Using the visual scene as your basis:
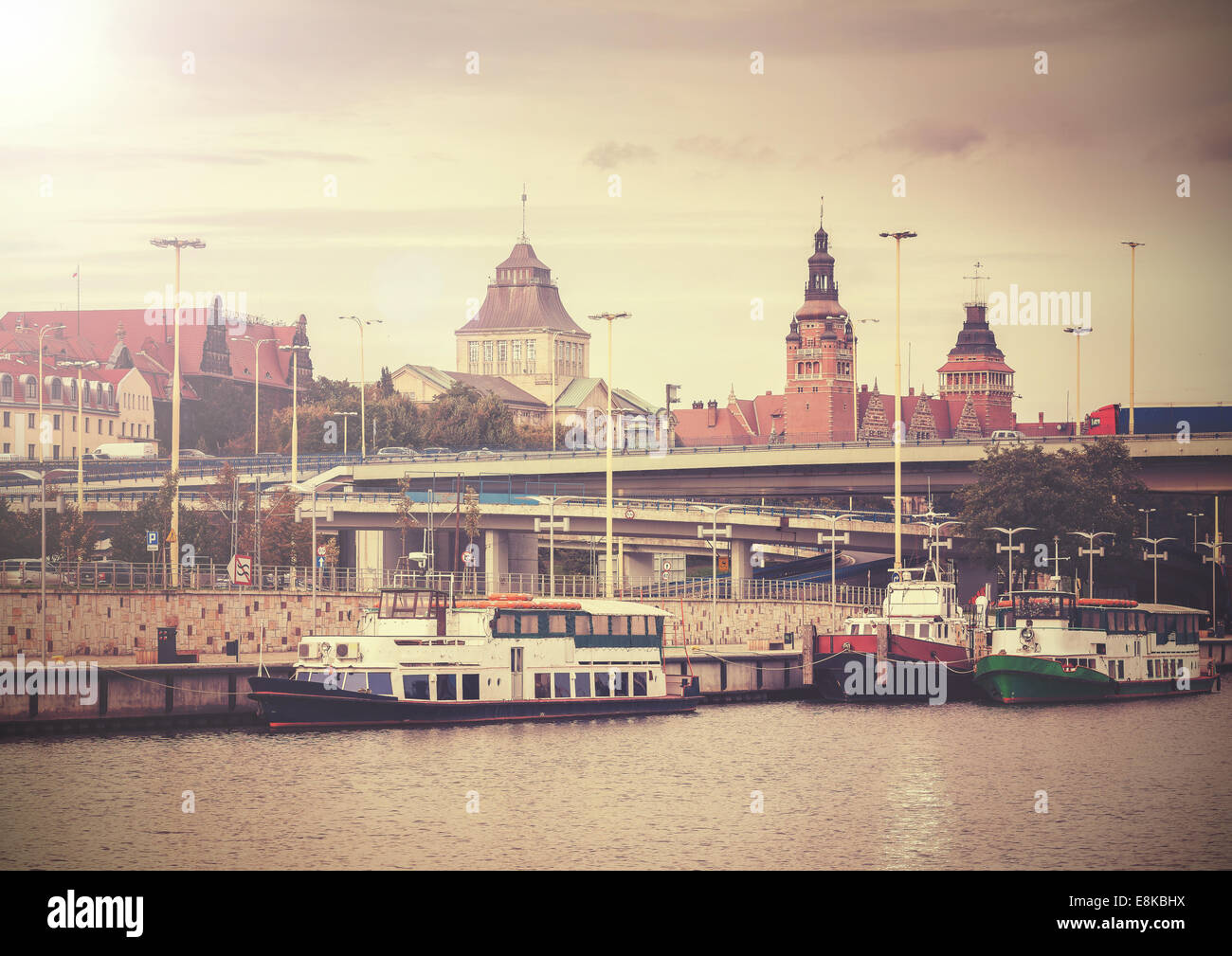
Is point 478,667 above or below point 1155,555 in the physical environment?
below

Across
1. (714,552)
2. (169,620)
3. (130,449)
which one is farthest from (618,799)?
(130,449)

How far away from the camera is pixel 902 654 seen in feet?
273

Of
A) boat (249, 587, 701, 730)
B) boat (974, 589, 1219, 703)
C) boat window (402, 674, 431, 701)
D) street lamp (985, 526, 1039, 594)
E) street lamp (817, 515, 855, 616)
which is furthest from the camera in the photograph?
street lamp (817, 515, 855, 616)

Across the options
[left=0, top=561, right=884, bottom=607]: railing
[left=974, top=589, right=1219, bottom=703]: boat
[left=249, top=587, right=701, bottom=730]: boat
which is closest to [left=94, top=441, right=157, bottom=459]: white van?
[left=0, top=561, right=884, bottom=607]: railing

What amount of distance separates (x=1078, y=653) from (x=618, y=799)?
37418 mm

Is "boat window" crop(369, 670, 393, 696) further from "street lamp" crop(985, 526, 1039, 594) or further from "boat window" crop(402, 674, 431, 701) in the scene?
"street lamp" crop(985, 526, 1039, 594)

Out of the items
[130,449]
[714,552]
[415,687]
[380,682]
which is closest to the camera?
[380,682]

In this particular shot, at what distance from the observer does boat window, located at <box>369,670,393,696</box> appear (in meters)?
67.2

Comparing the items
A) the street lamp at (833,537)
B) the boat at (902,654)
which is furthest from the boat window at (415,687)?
the street lamp at (833,537)

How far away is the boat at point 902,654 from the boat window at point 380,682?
2445cm

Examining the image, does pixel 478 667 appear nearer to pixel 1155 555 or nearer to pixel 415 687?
pixel 415 687

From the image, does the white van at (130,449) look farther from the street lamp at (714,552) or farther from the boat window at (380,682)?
the boat window at (380,682)

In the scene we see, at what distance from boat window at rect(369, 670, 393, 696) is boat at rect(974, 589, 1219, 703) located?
2909cm
